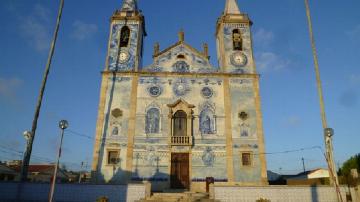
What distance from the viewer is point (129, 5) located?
27.5m

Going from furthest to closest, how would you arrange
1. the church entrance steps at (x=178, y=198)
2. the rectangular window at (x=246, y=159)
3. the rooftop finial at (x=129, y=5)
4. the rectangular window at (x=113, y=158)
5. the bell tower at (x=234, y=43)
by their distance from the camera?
the rooftop finial at (x=129, y=5)
the bell tower at (x=234, y=43)
the rectangular window at (x=246, y=159)
the rectangular window at (x=113, y=158)
the church entrance steps at (x=178, y=198)

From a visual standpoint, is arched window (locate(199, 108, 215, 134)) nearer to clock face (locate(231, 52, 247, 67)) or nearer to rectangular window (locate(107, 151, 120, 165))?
clock face (locate(231, 52, 247, 67))

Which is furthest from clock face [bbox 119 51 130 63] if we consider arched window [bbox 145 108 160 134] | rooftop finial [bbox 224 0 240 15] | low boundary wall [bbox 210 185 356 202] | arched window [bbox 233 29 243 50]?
low boundary wall [bbox 210 185 356 202]

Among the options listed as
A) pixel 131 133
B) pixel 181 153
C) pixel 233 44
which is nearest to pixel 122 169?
pixel 131 133

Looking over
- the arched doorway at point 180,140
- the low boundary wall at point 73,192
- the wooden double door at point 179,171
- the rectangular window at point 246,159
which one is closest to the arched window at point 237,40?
the arched doorway at point 180,140

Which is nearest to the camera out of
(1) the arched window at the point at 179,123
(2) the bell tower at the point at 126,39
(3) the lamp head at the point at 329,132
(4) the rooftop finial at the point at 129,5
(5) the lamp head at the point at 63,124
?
(5) the lamp head at the point at 63,124

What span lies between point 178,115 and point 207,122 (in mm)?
2253

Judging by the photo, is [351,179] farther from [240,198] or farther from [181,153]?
[181,153]

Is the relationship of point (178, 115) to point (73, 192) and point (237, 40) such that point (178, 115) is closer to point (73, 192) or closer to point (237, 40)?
point (237, 40)

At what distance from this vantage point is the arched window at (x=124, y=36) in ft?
84.1

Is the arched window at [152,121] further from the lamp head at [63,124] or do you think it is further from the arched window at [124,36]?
the lamp head at [63,124]

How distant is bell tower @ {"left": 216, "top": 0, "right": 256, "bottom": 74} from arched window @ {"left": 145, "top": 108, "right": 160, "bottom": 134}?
683 centimetres

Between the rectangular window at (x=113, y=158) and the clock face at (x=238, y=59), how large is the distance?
1190 centimetres

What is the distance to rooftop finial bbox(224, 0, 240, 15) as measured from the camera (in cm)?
2795
